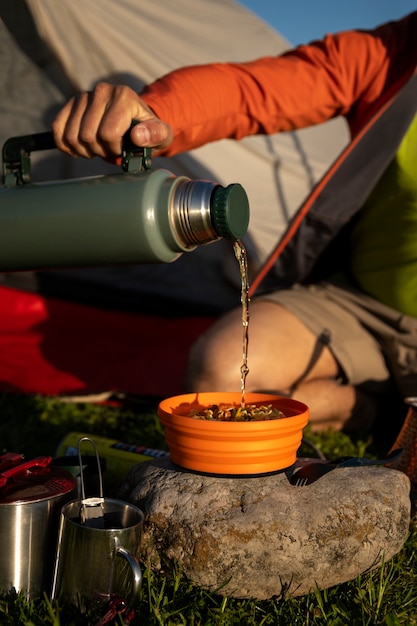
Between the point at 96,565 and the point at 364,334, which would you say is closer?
the point at 96,565

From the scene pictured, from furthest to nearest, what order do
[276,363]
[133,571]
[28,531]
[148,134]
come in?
[276,363] < [148,134] < [28,531] < [133,571]

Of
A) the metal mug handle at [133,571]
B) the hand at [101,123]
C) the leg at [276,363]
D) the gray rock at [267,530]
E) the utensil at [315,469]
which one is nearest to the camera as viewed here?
the metal mug handle at [133,571]

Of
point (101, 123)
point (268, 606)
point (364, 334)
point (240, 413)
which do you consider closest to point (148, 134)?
point (101, 123)

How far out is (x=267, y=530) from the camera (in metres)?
1.15

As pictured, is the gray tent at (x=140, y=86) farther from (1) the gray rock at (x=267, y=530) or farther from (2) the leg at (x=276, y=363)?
(1) the gray rock at (x=267, y=530)

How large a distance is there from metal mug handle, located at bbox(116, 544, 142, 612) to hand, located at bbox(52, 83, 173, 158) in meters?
0.74

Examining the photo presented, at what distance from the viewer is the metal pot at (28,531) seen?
111 centimetres

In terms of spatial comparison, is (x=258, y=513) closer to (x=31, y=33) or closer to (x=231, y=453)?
(x=231, y=453)

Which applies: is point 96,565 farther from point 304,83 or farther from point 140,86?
point 140,86

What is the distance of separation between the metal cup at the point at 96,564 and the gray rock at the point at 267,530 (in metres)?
0.12

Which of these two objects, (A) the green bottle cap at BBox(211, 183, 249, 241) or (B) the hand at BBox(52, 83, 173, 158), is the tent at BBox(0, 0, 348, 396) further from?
(A) the green bottle cap at BBox(211, 183, 249, 241)

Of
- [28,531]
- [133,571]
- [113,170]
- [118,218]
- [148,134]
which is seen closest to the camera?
[133,571]

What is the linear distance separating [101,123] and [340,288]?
1201 millimetres

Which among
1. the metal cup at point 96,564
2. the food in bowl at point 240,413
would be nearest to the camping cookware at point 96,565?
the metal cup at point 96,564
